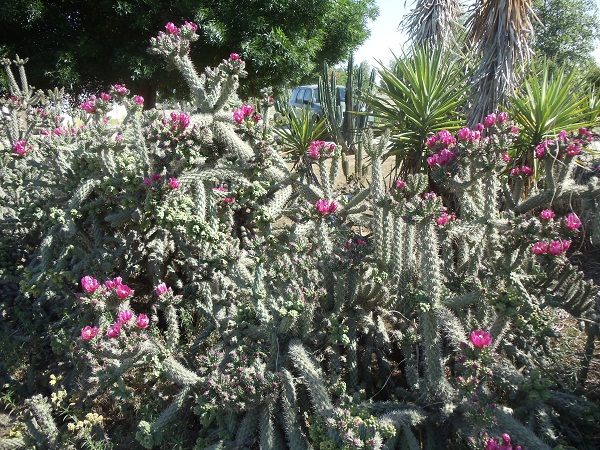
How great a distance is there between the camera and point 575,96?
427 centimetres

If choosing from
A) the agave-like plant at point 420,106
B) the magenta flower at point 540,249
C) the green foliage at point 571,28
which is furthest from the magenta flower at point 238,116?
the green foliage at point 571,28

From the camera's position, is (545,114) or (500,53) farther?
(500,53)

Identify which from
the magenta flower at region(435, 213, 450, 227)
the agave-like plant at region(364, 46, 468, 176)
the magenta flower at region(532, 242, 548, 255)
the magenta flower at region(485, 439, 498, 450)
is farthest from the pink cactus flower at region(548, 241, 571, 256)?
the agave-like plant at region(364, 46, 468, 176)

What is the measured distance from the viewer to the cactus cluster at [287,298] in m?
2.36

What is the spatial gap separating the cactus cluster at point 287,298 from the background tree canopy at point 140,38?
19.5ft

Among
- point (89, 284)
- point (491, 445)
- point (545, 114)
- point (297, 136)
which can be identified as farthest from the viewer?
point (297, 136)

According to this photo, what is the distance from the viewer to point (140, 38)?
9.79 metres

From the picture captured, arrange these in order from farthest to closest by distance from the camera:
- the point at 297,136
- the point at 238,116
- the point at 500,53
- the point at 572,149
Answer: the point at 297,136
the point at 500,53
the point at 238,116
the point at 572,149

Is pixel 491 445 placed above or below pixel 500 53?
below

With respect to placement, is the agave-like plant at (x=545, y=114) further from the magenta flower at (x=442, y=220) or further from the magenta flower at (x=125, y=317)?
the magenta flower at (x=125, y=317)

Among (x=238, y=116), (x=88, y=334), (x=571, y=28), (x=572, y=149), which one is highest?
(x=571, y=28)

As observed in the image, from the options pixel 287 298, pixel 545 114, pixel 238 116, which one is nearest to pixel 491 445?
pixel 287 298

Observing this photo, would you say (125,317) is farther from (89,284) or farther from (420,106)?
(420,106)

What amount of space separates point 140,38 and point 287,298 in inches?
353
